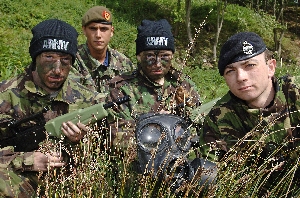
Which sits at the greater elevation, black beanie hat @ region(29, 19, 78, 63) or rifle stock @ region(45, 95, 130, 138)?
black beanie hat @ region(29, 19, 78, 63)

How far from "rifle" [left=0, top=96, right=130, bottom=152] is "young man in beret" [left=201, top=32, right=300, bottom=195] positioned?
1001 mm

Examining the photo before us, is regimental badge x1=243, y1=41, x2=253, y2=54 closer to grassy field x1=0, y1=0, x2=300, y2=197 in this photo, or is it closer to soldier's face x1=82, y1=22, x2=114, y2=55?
soldier's face x1=82, y1=22, x2=114, y2=55

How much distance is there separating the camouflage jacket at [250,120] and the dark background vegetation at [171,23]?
4861 mm

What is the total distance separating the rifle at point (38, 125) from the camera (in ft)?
11.3

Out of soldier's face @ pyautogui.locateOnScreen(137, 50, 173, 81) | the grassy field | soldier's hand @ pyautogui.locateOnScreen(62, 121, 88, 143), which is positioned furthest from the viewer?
the grassy field

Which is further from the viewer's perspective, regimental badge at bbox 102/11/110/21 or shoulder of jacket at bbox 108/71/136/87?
regimental badge at bbox 102/11/110/21

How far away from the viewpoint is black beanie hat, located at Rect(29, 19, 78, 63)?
12.2 feet

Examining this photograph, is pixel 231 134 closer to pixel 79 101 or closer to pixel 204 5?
pixel 79 101

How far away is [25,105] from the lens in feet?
12.3

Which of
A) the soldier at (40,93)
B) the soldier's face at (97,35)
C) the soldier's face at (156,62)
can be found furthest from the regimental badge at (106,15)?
the soldier at (40,93)

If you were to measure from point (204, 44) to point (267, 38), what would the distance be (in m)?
3.56

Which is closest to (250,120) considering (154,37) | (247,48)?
(247,48)

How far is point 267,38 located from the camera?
57.4 feet

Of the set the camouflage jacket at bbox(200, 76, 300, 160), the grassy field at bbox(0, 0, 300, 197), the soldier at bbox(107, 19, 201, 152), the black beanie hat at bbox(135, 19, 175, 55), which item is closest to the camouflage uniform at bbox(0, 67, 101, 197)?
the soldier at bbox(107, 19, 201, 152)
